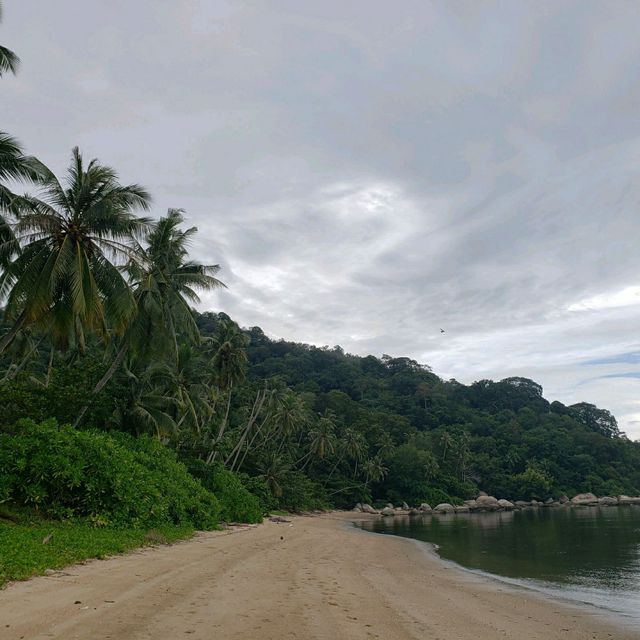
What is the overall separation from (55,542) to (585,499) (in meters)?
87.4

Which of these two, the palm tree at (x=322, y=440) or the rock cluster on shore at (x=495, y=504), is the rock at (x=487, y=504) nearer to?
the rock cluster on shore at (x=495, y=504)

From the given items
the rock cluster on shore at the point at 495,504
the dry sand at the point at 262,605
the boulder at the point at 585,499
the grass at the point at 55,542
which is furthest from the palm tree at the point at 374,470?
the dry sand at the point at 262,605

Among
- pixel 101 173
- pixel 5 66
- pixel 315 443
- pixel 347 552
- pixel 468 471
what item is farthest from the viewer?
pixel 468 471

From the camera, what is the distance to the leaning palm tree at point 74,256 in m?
16.4

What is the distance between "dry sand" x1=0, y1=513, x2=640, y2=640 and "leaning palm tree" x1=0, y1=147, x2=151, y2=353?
7.88 m

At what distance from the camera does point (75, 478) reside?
48.9ft

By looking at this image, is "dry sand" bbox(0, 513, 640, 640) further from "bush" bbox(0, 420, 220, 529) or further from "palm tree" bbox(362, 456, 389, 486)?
"palm tree" bbox(362, 456, 389, 486)

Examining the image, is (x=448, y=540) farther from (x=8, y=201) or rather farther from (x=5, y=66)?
(x=5, y=66)

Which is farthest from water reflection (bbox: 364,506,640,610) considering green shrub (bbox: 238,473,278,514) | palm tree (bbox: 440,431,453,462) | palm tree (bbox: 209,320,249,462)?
palm tree (bbox: 440,431,453,462)

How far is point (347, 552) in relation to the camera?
2091 cm

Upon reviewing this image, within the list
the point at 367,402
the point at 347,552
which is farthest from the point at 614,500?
the point at 347,552

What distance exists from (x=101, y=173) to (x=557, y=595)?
19.0 m

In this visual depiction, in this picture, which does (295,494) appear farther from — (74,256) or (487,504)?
(74,256)

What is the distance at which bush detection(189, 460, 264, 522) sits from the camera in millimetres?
30188
